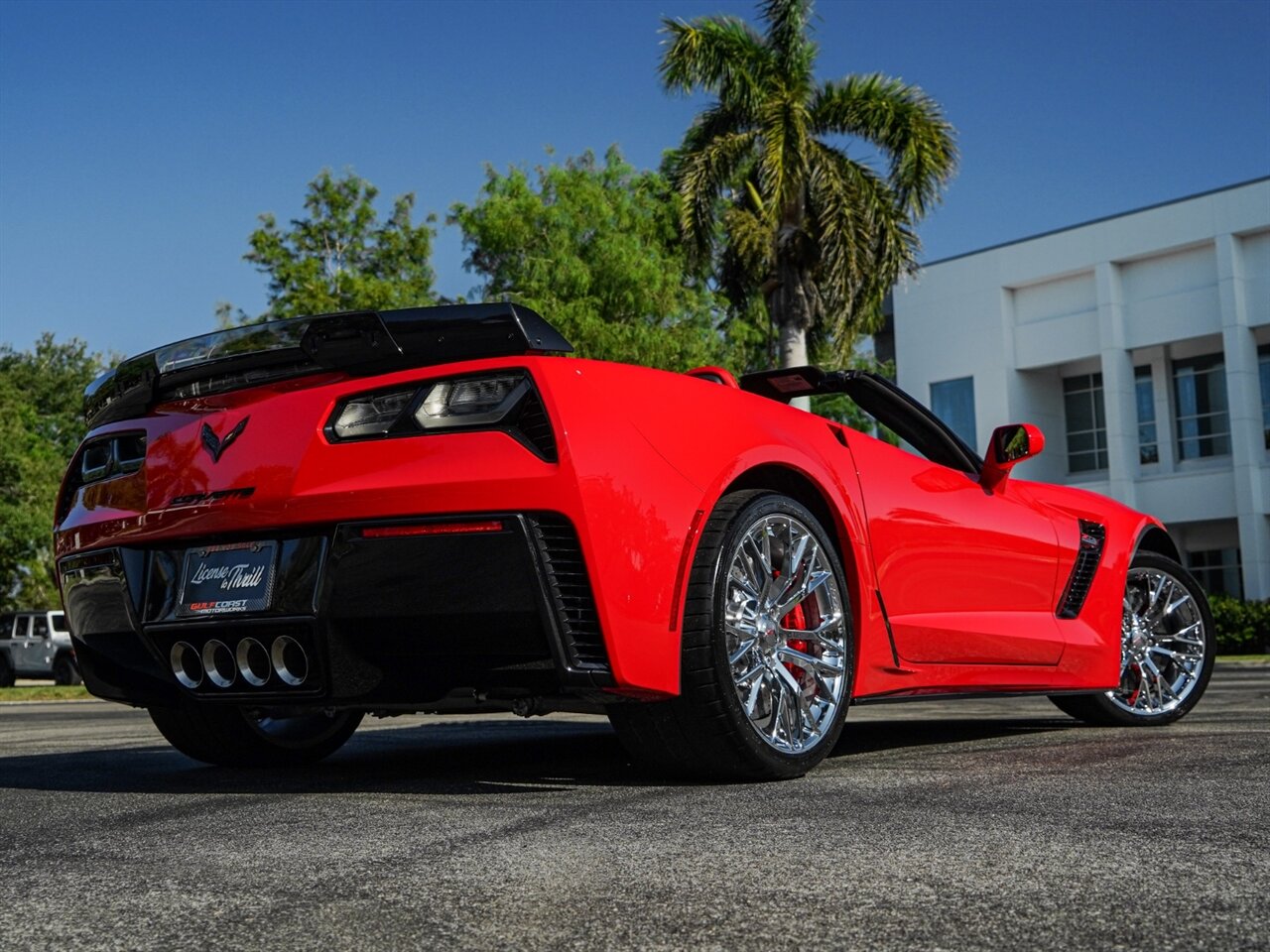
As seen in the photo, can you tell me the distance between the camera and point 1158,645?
6.47 m

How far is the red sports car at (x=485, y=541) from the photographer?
368 centimetres

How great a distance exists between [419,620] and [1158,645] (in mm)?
3993

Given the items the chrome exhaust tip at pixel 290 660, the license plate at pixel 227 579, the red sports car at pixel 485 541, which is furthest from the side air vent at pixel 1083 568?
the license plate at pixel 227 579

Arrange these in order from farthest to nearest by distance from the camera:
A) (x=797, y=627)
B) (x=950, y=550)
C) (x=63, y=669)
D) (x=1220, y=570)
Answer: (x=1220, y=570), (x=63, y=669), (x=950, y=550), (x=797, y=627)

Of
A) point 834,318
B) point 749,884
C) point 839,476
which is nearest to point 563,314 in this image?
point 834,318

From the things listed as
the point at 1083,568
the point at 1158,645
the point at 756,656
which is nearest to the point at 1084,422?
the point at 1158,645

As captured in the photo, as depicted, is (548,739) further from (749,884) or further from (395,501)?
(749,884)

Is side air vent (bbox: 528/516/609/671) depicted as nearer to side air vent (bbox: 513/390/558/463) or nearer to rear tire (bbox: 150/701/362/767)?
side air vent (bbox: 513/390/558/463)

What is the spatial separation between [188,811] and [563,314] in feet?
68.4

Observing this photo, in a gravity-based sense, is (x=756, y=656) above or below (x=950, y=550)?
below

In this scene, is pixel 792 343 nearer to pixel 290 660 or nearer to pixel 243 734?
pixel 243 734

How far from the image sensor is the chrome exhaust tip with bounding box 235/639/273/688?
13.0ft

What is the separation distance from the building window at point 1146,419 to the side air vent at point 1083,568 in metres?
36.8

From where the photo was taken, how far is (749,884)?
2527 mm
